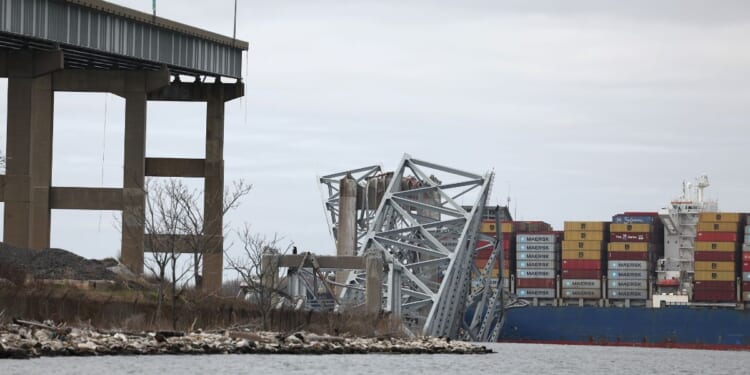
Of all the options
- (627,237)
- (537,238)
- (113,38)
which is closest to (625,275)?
(627,237)

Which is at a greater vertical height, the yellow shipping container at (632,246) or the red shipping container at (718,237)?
the red shipping container at (718,237)

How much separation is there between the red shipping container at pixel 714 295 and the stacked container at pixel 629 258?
29.9ft

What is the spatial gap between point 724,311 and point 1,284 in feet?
Result: 388

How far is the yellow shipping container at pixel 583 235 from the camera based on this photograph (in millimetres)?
176875

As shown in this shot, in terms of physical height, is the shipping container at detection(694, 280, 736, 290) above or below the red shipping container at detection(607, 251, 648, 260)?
below

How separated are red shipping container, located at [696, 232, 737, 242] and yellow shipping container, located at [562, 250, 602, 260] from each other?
43.3 feet

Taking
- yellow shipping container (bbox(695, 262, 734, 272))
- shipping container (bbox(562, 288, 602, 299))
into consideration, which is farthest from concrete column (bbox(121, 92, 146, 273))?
shipping container (bbox(562, 288, 602, 299))

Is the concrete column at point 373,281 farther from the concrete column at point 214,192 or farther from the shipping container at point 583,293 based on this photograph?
the shipping container at point 583,293

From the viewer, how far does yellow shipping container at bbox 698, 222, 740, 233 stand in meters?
168

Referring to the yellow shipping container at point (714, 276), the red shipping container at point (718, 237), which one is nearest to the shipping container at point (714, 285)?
the yellow shipping container at point (714, 276)

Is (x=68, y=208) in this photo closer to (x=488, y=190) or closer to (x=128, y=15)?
(x=128, y=15)

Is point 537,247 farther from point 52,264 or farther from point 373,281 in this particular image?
point 52,264

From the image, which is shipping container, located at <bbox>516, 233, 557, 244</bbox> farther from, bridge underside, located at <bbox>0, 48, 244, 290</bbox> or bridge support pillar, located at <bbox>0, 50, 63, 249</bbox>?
bridge support pillar, located at <bbox>0, 50, 63, 249</bbox>

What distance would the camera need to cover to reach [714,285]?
168 metres
